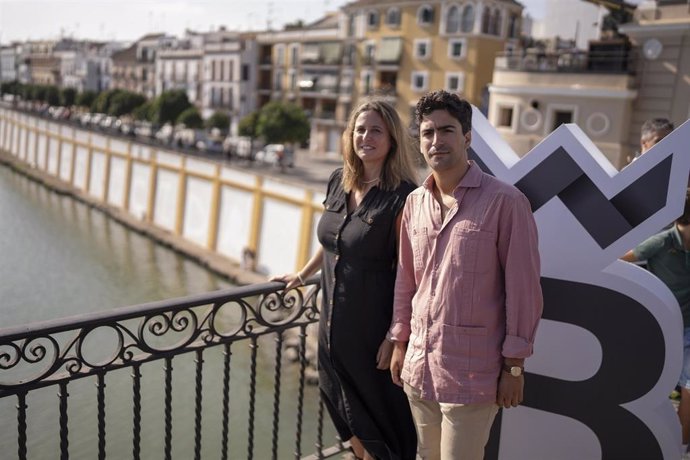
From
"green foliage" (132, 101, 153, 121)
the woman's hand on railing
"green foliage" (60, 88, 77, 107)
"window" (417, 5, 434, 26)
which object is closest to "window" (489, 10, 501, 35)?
"window" (417, 5, 434, 26)

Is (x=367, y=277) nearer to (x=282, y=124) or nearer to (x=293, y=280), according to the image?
(x=293, y=280)

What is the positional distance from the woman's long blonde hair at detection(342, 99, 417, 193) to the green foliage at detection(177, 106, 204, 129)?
Result: 34.5 meters

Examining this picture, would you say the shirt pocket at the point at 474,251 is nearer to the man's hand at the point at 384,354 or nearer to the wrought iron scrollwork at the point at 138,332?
the man's hand at the point at 384,354

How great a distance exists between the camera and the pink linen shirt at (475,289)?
1.97 metres

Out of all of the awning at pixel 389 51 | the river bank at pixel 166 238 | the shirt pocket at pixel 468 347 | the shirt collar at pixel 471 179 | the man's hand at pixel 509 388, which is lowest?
the river bank at pixel 166 238

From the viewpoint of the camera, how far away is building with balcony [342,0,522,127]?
2878cm

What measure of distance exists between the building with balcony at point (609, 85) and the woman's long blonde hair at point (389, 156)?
46.3 ft

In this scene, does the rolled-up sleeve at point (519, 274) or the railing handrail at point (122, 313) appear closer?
the rolled-up sleeve at point (519, 274)

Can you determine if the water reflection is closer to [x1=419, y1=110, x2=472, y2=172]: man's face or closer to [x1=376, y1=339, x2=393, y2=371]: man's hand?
[x1=376, y1=339, x2=393, y2=371]: man's hand

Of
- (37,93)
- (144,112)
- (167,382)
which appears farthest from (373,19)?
(37,93)

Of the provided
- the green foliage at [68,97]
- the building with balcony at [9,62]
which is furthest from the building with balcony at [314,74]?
the building with balcony at [9,62]

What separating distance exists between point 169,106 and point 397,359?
1479 inches

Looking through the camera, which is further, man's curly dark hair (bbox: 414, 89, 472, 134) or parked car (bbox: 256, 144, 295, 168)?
parked car (bbox: 256, 144, 295, 168)

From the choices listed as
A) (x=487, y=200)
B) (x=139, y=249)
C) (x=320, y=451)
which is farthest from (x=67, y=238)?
Result: (x=487, y=200)
